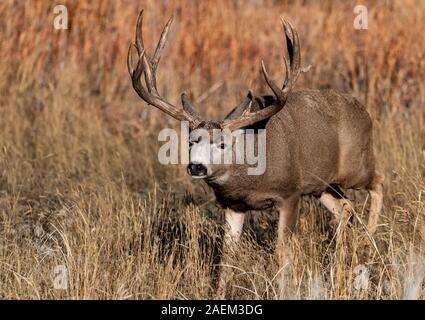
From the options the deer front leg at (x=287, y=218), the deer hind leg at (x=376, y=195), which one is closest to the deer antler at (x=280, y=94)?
the deer front leg at (x=287, y=218)

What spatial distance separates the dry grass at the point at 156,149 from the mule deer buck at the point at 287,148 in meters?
0.22

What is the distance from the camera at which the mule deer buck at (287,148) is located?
22.2 ft

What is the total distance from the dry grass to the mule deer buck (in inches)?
8.5

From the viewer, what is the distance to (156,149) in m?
10.2

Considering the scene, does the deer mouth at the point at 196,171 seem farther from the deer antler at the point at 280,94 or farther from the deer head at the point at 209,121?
the deer antler at the point at 280,94

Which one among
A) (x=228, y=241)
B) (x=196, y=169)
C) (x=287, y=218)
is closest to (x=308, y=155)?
(x=287, y=218)

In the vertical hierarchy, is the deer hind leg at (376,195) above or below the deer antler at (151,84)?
below

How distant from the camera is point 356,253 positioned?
258 inches

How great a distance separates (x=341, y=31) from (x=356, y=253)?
5.27 meters

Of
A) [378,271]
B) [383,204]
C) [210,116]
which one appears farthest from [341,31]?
[378,271]

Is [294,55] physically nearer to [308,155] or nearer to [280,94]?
[280,94]

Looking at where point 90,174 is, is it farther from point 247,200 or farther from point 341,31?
point 341,31
